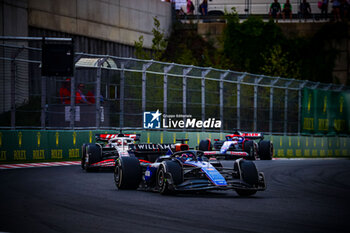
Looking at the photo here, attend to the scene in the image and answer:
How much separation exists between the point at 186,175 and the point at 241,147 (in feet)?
38.8

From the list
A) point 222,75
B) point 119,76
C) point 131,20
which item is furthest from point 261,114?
point 131,20

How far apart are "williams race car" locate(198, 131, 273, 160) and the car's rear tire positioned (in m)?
9.49

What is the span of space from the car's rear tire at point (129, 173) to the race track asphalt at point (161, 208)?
25 cm

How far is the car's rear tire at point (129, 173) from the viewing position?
12117mm

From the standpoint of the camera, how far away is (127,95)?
74.5 ft

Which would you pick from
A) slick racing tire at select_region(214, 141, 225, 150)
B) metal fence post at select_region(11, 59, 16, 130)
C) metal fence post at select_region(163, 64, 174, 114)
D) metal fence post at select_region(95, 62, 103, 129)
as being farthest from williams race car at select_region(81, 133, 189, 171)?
slick racing tire at select_region(214, 141, 225, 150)

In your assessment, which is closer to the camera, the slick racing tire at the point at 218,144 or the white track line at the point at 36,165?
the white track line at the point at 36,165

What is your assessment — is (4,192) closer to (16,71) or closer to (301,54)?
(16,71)

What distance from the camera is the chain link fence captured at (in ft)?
65.0

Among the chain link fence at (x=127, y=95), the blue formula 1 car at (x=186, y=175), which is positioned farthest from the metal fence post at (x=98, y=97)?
the blue formula 1 car at (x=186, y=175)

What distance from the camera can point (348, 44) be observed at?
134 feet

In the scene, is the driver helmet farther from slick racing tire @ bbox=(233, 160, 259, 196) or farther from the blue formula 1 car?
slick racing tire @ bbox=(233, 160, 259, 196)

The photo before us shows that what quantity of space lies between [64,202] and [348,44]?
111ft

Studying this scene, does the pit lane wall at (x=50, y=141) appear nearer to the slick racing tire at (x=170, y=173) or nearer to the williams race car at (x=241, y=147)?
the williams race car at (x=241, y=147)
